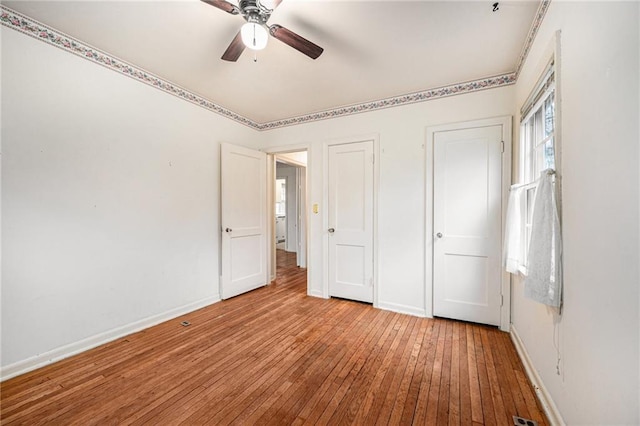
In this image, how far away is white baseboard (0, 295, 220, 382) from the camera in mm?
1868

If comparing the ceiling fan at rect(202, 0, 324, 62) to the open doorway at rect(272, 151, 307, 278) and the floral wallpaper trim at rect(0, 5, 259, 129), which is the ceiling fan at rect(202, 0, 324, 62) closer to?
the floral wallpaper trim at rect(0, 5, 259, 129)

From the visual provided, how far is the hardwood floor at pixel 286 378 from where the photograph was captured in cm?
155

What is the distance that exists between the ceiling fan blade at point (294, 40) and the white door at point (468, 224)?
1.70 metres

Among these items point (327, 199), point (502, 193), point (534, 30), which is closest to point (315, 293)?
point (327, 199)

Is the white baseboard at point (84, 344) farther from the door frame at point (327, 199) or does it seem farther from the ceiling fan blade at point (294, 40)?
the ceiling fan blade at point (294, 40)

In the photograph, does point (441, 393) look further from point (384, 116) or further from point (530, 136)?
point (384, 116)

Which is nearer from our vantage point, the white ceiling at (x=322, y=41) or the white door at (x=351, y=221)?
the white ceiling at (x=322, y=41)

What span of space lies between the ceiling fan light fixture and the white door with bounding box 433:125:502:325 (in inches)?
81.0

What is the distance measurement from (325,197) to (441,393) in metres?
2.42

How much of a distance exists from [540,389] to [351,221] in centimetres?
225

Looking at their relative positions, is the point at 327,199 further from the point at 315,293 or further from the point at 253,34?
the point at 253,34

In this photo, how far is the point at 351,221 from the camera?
11.2 feet

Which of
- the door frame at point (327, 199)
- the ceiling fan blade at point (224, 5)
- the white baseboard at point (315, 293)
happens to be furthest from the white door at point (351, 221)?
the ceiling fan blade at point (224, 5)

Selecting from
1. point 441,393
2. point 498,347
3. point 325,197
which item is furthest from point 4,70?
point 498,347
